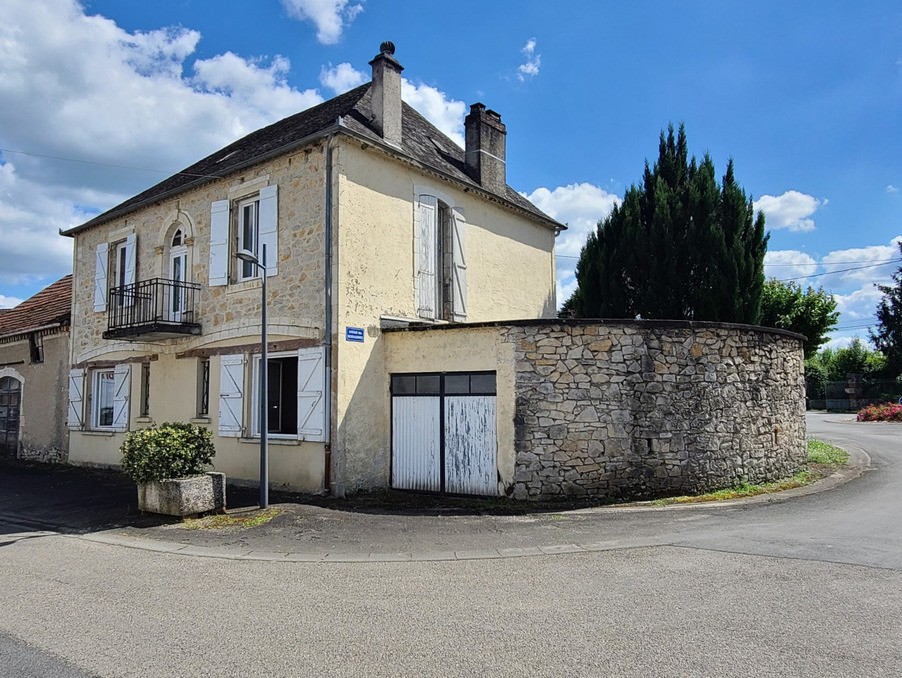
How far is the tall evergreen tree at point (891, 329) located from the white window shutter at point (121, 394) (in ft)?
132

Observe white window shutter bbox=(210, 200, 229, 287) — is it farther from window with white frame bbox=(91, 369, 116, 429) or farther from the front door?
the front door

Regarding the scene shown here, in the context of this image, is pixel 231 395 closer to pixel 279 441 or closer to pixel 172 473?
pixel 279 441

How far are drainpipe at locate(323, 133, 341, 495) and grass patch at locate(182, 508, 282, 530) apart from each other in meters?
1.41

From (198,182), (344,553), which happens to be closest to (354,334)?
(344,553)

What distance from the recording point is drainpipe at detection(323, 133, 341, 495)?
1099cm

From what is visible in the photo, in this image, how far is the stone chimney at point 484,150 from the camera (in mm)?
15321

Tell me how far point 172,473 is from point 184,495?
48 centimetres

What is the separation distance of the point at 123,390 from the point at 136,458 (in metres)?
6.83

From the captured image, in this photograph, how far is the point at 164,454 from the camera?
9.40 m

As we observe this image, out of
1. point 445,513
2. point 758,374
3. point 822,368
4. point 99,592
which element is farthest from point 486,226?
point 822,368

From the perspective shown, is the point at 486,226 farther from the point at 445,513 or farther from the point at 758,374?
the point at 445,513

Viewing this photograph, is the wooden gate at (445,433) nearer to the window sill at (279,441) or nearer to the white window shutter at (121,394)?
the window sill at (279,441)

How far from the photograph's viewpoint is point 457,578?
623 centimetres

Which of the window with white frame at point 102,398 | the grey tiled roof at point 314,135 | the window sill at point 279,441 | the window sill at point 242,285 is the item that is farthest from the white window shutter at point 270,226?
the window with white frame at point 102,398
